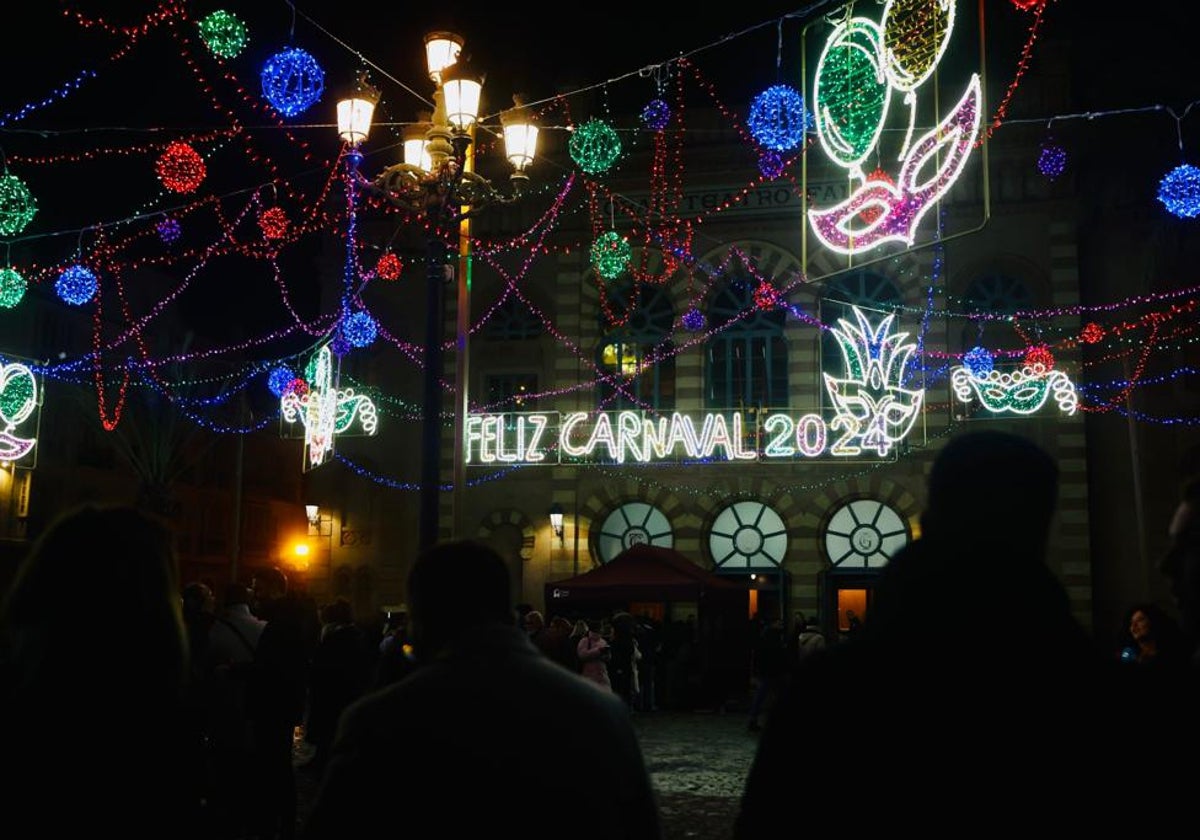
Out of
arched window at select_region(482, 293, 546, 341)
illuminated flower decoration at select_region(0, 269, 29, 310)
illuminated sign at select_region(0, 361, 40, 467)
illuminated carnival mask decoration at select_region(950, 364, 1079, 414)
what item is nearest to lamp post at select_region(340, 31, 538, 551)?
illuminated flower decoration at select_region(0, 269, 29, 310)

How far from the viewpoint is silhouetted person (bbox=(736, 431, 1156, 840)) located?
1938 millimetres

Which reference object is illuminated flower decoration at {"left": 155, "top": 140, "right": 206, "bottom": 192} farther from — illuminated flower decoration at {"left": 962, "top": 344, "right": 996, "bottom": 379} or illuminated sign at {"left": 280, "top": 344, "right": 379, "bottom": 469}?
illuminated flower decoration at {"left": 962, "top": 344, "right": 996, "bottom": 379}

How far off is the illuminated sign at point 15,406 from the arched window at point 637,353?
419 inches

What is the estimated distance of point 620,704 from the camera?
2.68m

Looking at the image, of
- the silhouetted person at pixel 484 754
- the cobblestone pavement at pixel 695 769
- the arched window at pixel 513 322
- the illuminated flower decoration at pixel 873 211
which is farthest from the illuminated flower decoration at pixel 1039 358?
the silhouetted person at pixel 484 754

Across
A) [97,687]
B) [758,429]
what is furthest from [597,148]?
[97,687]

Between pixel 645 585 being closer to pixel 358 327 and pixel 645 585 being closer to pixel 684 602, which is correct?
pixel 684 602

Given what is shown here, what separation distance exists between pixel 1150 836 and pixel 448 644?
4.84 feet

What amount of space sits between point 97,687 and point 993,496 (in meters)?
1.91

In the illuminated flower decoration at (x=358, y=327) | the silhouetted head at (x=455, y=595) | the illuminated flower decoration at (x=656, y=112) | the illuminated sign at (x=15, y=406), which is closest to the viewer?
the silhouetted head at (x=455, y=595)

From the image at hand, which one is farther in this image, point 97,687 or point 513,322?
point 513,322

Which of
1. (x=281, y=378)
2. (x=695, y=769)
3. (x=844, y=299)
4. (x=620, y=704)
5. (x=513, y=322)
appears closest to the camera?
(x=620, y=704)

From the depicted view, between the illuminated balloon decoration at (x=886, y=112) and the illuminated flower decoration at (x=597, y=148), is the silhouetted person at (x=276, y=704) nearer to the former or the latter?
the illuminated balloon decoration at (x=886, y=112)

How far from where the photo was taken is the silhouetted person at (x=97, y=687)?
2.39 meters
